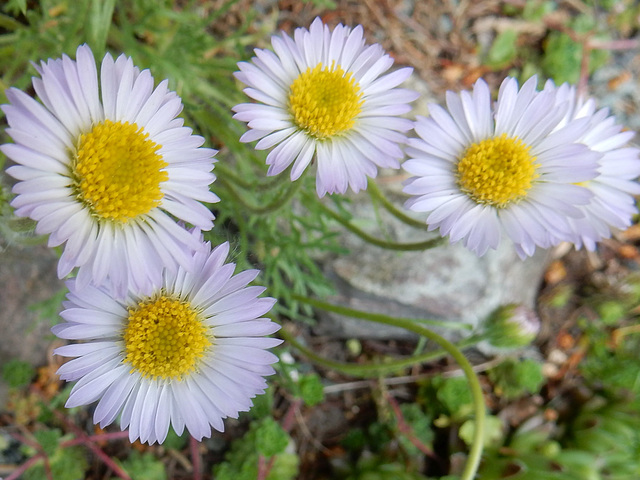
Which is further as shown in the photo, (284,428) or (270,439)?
→ (284,428)

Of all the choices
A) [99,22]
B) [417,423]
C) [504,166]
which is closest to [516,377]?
[417,423]

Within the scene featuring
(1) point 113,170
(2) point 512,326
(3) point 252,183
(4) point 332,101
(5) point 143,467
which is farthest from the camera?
(5) point 143,467

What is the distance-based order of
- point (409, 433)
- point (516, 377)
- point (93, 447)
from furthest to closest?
point (516, 377)
point (409, 433)
point (93, 447)

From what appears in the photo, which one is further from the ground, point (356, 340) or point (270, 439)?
point (356, 340)

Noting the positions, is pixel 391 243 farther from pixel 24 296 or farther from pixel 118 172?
pixel 24 296

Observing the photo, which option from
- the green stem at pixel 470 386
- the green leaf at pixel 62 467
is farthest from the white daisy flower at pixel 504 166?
the green leaf at pixel 62 467

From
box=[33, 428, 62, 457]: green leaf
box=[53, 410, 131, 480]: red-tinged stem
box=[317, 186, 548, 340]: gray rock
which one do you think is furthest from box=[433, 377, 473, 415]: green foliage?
box=[33, 428, 62, 457]: green leaf
